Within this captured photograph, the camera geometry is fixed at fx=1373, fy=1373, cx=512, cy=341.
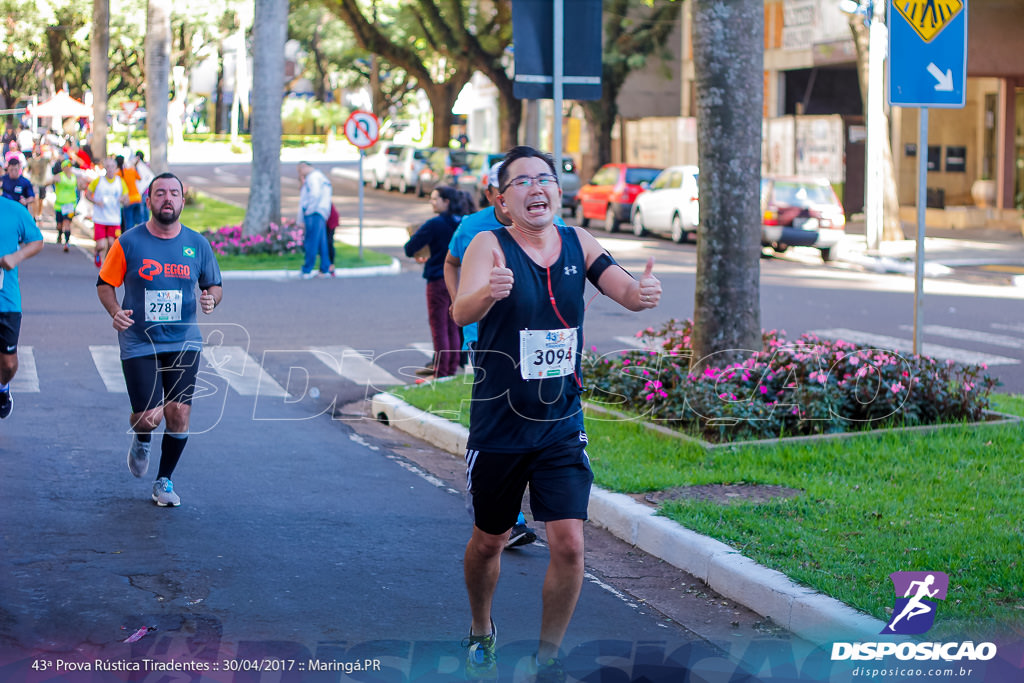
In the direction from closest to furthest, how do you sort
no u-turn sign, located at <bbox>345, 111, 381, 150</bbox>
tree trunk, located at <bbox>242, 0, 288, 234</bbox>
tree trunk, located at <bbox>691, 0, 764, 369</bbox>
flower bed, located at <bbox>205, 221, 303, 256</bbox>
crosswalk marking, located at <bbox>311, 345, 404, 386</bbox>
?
tree trunk, located at <bbox>691, 0, 764, 369</bbox>, crosswalk marking, located at <bbox>311, 345, 404, 386</bbox>, flower bed, located at <bbox>205, 221, 303, 256</bbox>, no u-turn sign, located at <bbox>345, 111, 381, 150</bbox>, tree trunk, located at <bbox>242, 0, 288, 234</bbox>

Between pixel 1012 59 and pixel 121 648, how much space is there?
29.2 metres

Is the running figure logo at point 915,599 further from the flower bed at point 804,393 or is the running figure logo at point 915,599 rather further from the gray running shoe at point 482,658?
the flower bed at point 804,393

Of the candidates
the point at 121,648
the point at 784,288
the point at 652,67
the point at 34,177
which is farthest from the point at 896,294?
the point at 652,67

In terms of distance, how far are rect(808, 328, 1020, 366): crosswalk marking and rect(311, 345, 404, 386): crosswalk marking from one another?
455cm

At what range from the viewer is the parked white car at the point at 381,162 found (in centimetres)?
4954

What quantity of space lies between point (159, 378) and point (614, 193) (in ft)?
82.7

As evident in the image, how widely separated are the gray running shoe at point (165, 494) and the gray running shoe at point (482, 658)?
9.59 feet

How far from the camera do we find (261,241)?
78.2 ft

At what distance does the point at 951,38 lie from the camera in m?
9.52

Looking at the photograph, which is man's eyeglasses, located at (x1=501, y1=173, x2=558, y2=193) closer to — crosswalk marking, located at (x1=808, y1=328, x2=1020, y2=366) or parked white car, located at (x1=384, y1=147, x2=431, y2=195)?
crosswalk marking, located at (x1=808, y1=328, x2=1020, y2=366)

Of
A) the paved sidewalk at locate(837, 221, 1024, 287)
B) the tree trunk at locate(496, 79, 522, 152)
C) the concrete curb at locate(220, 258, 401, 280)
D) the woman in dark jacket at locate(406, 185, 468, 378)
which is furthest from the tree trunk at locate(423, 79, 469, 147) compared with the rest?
the woman in dark jacket at locate(406, 185, 468, 378)

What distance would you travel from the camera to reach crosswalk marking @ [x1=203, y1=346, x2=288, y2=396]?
11.9 meters

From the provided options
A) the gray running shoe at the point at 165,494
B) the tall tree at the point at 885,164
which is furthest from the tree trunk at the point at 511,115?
the gray running shoe at the point at 165,494

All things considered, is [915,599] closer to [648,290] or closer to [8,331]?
[648,290]
